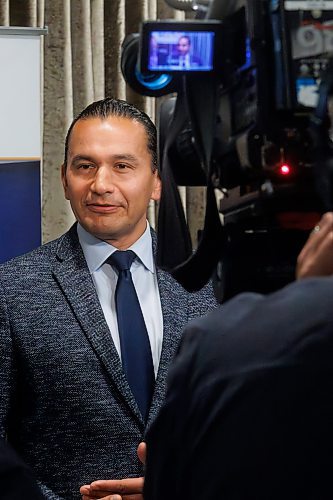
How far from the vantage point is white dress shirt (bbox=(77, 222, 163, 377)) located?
2432 millimetres

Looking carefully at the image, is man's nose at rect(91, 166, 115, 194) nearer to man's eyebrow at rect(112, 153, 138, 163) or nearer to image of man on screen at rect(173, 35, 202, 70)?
man's eyebrow at rect(112, 153, 138, 163)

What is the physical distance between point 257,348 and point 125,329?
1.50m

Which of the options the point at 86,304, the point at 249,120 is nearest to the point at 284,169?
the point at 249,120

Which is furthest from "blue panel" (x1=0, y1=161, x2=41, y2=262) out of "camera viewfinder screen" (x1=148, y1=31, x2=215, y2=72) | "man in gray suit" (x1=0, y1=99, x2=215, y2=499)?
"camera viewfinder screen" (x1=148, y1=31, x2=215, y2=72)

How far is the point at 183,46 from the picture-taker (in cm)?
116

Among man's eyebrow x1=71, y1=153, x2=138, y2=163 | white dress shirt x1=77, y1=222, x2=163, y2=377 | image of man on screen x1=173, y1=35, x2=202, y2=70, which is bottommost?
white dress shirt x1=77, y1=222, x2=163, y2=377

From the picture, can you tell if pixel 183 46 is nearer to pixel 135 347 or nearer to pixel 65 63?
pixel 135 347

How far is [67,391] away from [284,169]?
4.38 feet

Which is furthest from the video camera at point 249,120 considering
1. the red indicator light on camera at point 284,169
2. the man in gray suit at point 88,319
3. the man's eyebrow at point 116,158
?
the man's eyebrow at point 116,158

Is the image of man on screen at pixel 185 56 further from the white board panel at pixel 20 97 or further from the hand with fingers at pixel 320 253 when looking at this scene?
the white board panel at pixel 20 97

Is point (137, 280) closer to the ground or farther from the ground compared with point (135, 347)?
farther from the ground

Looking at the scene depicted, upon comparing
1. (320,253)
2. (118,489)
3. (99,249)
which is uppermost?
(320,253)

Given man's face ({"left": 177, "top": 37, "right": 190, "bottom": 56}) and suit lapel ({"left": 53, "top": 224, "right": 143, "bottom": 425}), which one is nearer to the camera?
man's face ({"left": 177, "top": 37, "right": 190, "bottom": 56})

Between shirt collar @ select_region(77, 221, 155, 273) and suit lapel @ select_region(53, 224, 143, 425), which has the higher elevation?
shirt collar @ select_region(77, 221, 155, 273)
